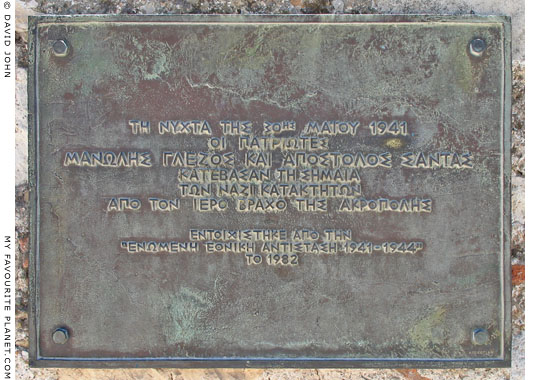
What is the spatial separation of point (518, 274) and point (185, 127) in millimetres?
1894

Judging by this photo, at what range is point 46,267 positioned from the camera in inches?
81.5

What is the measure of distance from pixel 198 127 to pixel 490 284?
5.42 feet

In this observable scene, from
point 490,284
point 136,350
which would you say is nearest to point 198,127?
point 136,350

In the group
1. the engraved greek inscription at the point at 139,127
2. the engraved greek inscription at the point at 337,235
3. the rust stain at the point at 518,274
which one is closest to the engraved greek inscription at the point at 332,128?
the engraved greek inscription at the point at 337,235

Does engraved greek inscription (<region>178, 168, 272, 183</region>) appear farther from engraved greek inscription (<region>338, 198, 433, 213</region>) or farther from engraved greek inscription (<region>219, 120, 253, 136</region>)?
engraved greek inscription (<region>338, 198, 433, 213</region>)

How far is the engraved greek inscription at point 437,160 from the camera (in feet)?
6.62

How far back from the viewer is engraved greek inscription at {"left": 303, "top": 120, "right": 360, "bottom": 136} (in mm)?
2020

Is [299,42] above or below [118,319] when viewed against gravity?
above

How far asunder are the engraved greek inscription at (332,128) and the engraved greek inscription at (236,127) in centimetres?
28

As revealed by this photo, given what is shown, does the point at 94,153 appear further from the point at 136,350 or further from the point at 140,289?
the point at 136,350

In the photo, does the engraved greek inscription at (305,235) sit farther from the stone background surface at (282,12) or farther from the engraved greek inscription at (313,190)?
the stone background surface at (282,12)

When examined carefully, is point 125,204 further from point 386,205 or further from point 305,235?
point 386,205

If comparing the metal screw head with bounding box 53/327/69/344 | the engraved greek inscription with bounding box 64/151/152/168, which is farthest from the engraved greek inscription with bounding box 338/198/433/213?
the metal screw head with bounding box 53/327/69/344

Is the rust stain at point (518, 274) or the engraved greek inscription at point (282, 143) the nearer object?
the engraved greek inscription at point (282, 143)
